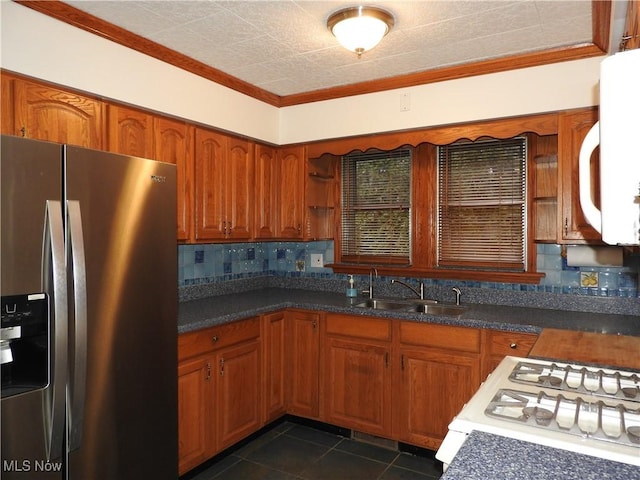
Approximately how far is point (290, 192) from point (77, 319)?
210cm

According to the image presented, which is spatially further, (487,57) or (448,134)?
(448,134)

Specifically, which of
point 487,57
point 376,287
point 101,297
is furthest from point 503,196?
point 101,297

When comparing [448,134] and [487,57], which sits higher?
[487,57]

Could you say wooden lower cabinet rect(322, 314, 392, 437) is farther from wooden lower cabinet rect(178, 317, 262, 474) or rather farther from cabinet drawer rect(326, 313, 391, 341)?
wooden lower cabinet rect(178, 317, 262, 474)

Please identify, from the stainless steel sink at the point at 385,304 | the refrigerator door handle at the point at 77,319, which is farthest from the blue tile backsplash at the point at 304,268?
the refrigerator door handle at the point at 77,319

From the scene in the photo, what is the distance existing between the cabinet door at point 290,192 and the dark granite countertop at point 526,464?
2630mm

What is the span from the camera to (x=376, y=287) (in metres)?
3.46

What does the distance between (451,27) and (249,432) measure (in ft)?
8.56

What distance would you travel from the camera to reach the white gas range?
100 centimetres

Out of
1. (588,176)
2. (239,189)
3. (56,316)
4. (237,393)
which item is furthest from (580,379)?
(239,189)

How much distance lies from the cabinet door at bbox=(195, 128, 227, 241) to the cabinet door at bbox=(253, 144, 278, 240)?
354 millimetres

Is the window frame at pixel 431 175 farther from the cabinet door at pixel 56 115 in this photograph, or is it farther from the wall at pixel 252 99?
the cabinet door at pixel 56 115

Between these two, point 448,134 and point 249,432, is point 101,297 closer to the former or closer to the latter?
point 249,432

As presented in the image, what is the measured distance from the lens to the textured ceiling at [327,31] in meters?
2.05
